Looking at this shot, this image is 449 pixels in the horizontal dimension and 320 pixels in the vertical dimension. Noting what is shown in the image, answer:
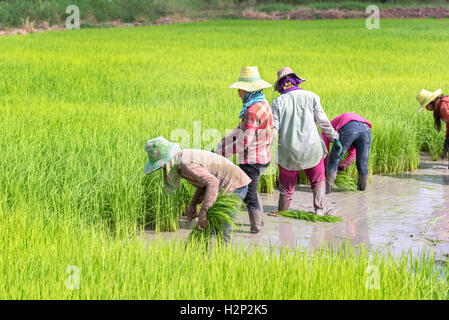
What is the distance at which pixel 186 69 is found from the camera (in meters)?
13.9

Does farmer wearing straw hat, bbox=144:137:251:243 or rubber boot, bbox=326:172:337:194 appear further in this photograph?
rubber boot, bbox=326:172:337:194

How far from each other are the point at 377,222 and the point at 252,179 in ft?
3.88

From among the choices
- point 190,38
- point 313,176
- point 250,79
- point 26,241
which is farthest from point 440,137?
point 190,38

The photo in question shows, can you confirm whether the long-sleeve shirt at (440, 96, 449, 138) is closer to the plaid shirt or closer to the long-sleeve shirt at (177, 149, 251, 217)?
the plaid shirt

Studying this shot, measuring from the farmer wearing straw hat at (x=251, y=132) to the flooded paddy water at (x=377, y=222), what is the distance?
0.48 metres

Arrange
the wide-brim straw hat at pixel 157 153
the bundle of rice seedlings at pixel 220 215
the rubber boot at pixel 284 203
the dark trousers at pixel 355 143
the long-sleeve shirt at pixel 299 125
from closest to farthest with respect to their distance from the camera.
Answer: the wide-brim straw hat at pixel 157 153 → the bundle of rice seedlings at pixel 220 215 → the long-sleeve shirt at pixel 299 125 → the rubber boot at pixel 284 203 → the dark trousers at pixel 355 143

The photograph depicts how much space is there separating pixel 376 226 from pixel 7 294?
3149 millimetres

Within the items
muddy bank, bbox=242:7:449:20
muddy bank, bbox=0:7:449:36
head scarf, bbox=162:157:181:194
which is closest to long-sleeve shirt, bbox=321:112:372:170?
head scarf, bbox=162:157:181:194

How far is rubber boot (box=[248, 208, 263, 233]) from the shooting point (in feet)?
Result: 16.8

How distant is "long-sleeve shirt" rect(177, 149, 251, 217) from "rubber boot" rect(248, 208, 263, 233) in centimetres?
59

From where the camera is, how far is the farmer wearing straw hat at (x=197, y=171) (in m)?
4.11

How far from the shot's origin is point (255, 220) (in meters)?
5.12

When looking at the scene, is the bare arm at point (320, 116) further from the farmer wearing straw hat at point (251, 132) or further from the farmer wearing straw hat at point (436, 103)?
the farmer wearing straw hat at point (436, 103)

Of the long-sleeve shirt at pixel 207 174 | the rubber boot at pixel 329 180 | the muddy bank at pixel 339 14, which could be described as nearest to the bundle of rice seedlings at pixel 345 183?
the rubber boot at pixel 329 180
